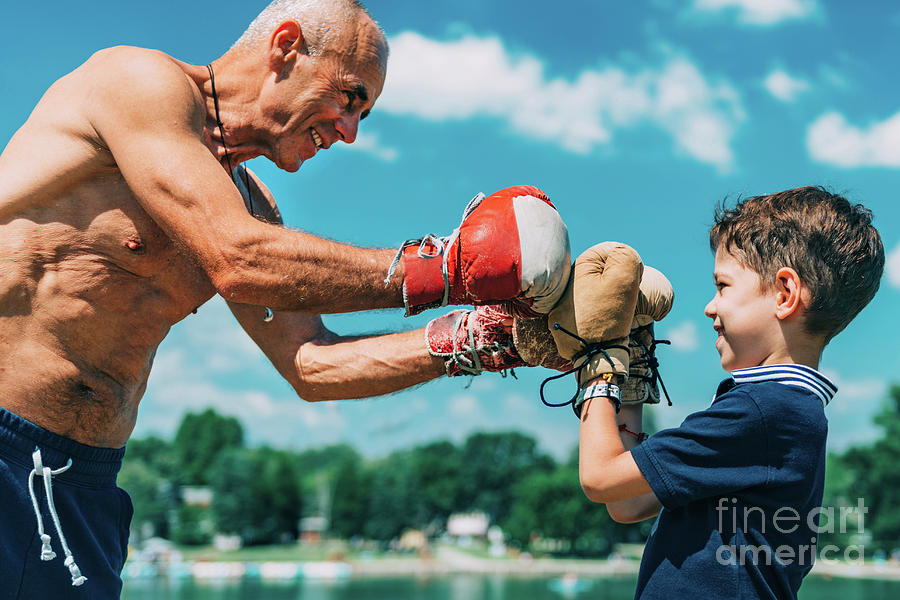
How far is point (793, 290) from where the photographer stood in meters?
2.76

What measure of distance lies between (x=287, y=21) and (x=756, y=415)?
2.24 m

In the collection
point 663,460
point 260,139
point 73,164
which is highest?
point 260,139

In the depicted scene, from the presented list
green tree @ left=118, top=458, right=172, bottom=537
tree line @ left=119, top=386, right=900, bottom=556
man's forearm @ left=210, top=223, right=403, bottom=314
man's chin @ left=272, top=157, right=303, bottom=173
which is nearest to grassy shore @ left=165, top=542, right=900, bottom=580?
tree line @ left=119, top=386, right=900, bottom=556

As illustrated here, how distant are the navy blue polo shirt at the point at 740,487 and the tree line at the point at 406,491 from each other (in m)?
75.3

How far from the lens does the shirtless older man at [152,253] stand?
2.78 metres

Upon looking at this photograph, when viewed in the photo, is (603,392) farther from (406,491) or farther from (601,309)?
(406,491)

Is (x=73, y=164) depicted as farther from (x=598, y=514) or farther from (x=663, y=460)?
(x=598, y=514)

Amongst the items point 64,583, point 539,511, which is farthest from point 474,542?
point 64,583

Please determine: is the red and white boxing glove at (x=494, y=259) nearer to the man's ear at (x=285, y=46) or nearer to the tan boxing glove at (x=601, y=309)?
the tan boxing glove at (x=601, y=309)

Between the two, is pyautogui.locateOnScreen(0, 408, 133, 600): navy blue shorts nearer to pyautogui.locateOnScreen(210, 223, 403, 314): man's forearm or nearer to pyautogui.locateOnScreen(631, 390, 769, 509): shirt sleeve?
pyautogui.locateOnScreen(210, 223, 403, 314): man's forearm

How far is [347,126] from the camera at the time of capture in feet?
11.5

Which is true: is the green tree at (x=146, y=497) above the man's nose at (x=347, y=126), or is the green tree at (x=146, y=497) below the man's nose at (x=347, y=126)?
above

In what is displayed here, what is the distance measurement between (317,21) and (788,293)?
6.63ft

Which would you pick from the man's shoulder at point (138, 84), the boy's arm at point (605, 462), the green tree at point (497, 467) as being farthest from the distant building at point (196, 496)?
the boy's arm at point (605, 462)
